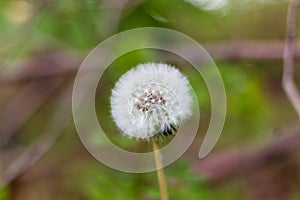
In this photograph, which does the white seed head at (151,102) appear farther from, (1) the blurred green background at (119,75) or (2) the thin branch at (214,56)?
(2) the thin branch at (214,56)

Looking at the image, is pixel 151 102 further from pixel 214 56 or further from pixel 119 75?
pixel 214 56

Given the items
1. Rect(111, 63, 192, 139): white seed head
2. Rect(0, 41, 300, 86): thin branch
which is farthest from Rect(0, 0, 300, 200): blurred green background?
Rect(111, 63, 192, 139): white seed head

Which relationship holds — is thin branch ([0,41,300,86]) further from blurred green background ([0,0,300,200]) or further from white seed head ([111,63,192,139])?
white seed head ([111,63,192,139])

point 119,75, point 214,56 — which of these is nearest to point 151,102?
point 119,75

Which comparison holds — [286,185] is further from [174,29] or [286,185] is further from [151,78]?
[151,78]

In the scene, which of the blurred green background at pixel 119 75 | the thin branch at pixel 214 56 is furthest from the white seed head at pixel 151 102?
the thin branch at pixel 214 56
